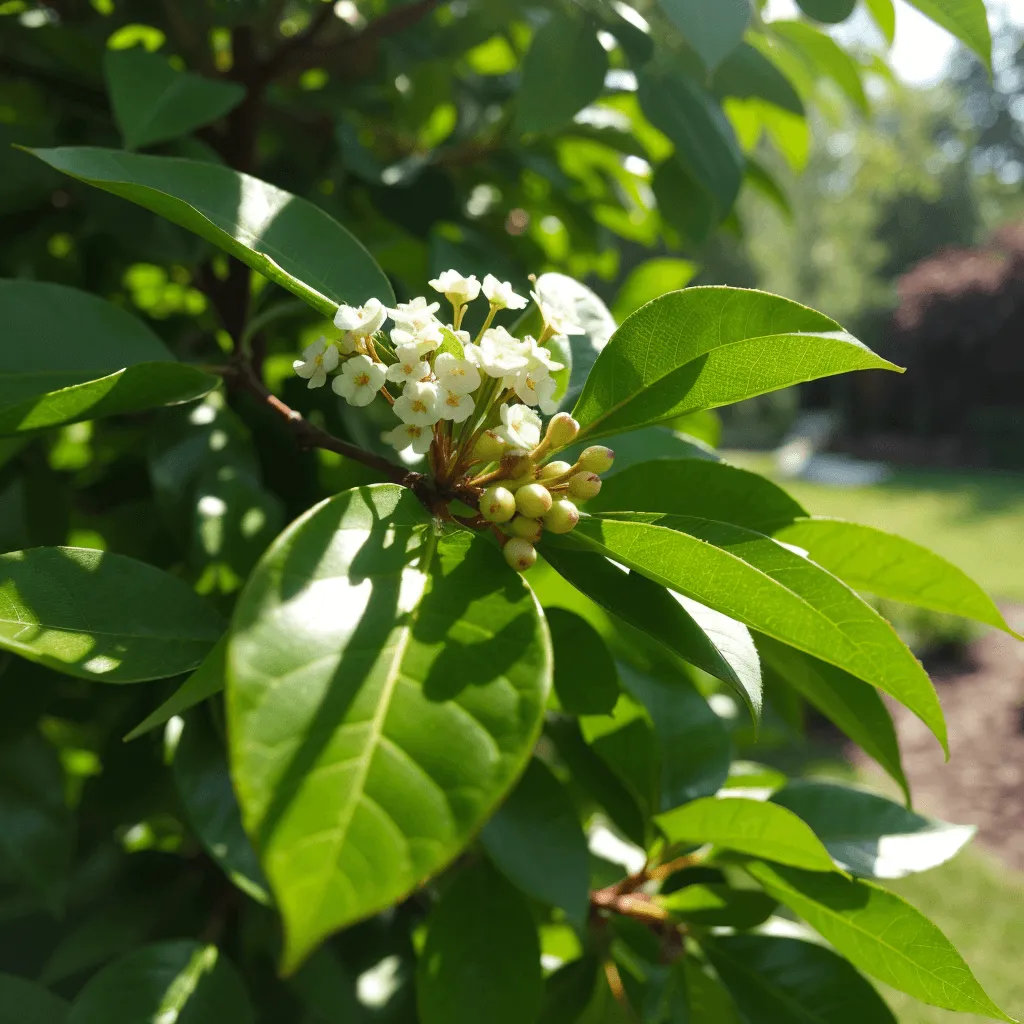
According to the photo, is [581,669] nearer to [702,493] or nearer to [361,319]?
[702,493]

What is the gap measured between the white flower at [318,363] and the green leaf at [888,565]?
1.41 ft

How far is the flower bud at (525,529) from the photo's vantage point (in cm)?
70

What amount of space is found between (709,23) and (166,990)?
1171 millimetres

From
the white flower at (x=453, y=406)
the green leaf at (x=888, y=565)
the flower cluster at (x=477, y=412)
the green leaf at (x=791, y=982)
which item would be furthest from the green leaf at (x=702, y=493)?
the green leaf at (x=791, y=982)

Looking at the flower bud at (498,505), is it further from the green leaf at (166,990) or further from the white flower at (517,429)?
the green leaf at (166,990)

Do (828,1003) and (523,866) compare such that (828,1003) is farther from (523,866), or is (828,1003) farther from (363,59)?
(363,59)

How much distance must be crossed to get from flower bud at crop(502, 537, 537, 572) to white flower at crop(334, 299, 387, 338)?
0.69 ft

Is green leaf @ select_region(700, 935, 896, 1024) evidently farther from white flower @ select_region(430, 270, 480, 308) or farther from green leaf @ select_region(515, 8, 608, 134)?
green leaf @ select_region(515, 8, 608, 134)

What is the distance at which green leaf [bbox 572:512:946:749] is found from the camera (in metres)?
0.63

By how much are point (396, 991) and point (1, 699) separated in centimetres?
64

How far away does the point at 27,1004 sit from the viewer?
1085mm

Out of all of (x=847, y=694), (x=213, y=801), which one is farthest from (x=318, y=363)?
(x=847, y=694)

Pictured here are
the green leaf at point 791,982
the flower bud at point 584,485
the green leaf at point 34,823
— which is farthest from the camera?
the green leaf at point 34,823

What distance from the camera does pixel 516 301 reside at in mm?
850
